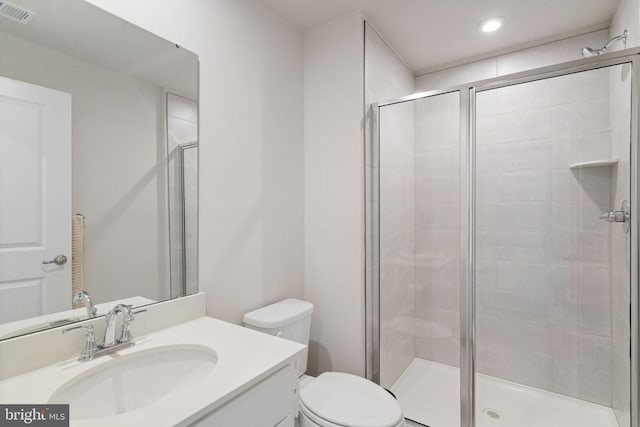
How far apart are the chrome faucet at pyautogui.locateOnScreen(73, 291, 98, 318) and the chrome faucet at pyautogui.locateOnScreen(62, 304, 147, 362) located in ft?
0.17

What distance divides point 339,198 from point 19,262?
1.43 metres

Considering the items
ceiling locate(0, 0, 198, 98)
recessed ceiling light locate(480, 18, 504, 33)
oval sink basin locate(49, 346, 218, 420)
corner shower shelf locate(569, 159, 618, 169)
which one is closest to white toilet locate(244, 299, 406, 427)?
oval sink basin locate(49, 346, 218, 420)

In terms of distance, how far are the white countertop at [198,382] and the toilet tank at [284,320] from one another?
0.26 m

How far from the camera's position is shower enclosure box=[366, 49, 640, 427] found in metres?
1.39

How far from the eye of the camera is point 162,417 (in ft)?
2.38

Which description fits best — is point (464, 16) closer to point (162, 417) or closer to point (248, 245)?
point (248, 245)

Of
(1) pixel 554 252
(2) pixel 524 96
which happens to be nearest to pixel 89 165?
(2) pixel 524 96

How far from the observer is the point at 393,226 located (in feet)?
6.33

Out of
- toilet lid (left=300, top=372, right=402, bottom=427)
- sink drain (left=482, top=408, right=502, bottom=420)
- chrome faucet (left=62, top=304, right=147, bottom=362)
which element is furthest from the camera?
sink drain (left=482, top=408, right=502, bottom=420)

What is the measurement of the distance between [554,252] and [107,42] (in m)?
2.09

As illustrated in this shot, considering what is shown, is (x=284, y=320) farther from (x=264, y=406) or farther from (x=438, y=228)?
(x=438, y=228)

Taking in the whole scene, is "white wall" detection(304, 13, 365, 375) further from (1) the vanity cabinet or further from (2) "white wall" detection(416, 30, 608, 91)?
(2) "white wall" detection(416, 30, 608, 91)

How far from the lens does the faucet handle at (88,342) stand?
3.28 ft

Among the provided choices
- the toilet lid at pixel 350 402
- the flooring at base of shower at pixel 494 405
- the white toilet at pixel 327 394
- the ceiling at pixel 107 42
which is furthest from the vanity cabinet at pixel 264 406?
the ceiling at pixel 107 42
